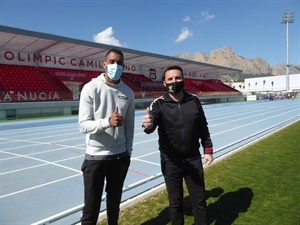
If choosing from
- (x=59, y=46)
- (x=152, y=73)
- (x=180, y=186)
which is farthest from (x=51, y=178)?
(x=152, y=73)

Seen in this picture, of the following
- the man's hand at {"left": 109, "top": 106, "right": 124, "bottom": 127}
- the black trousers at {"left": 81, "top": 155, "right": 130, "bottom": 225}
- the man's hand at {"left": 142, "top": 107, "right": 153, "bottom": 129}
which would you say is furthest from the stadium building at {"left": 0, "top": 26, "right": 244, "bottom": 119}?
the man's hand at {"left": 109, "top": 106, "right": 124, "bottom": 127}

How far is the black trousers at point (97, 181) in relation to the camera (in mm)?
2503

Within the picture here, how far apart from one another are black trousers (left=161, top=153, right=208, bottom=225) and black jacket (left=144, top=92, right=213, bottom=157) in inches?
3.7

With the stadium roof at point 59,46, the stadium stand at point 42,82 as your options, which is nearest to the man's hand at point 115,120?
the stadium stand at point 42,82

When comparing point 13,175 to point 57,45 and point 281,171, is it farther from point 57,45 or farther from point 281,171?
point 57,45

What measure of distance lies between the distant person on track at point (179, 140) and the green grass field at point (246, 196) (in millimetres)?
598

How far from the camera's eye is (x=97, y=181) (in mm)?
2537

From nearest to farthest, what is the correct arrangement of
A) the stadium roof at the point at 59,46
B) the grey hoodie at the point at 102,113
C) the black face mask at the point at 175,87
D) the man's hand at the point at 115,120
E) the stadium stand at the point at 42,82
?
the man's hand at the point at 115,120
the grey hoodie at the point at 102,113
the black face mask at the point at 175,87
the stadium roof at the point at 59,46
the stadium stand at the point at 42,82

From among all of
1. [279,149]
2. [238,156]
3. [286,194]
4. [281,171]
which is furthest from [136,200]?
[279,149]

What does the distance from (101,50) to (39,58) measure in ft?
20.8

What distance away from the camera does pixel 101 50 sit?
2822 centimetres

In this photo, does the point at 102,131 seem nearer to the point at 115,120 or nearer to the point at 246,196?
the point at 115,120

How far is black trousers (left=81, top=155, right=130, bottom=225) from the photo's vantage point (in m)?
2.50

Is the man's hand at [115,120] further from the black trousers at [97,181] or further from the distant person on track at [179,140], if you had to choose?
the distant person on track at [179,140]
